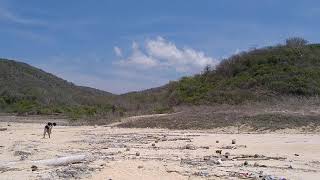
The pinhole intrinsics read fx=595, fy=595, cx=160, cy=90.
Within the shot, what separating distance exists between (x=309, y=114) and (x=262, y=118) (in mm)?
2797

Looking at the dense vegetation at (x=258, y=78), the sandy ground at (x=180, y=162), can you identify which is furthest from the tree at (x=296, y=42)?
the sandy ground at (x=180, y=162)

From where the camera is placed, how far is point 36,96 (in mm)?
90250

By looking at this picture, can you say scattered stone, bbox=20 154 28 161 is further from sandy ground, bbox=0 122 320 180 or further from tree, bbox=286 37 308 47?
tree, bbox=286 37 308 47

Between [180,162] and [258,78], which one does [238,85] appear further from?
[180,162]

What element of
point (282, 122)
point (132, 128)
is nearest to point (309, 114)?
point (282, 122)

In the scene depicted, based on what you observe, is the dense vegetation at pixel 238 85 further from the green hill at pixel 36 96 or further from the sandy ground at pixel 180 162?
the sandy ground at pixel 180 162

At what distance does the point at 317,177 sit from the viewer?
573 inches

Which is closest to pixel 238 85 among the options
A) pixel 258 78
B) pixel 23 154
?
pixel 258 78

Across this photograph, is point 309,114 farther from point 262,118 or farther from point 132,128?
point 132,128

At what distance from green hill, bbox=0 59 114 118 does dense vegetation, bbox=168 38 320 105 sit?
38.1 feet

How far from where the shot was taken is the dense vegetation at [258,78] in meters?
52.0

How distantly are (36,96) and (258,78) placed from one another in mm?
43438

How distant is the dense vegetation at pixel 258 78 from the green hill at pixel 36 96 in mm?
11599

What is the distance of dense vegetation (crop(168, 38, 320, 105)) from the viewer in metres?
52.0
